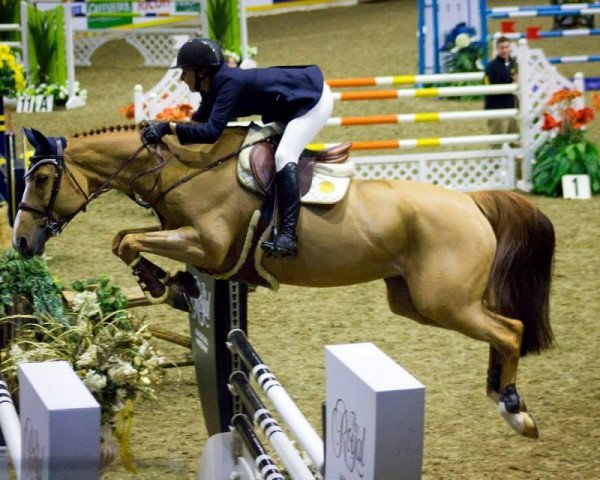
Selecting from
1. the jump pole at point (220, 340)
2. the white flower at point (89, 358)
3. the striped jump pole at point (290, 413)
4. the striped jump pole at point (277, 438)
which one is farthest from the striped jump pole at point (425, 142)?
the striped jump pole at point (290, 413)

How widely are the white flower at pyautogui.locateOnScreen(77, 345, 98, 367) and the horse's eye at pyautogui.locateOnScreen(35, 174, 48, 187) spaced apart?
704 millimetres

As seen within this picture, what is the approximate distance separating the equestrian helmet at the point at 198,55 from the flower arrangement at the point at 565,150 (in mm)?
6272

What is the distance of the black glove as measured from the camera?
15.3 feet

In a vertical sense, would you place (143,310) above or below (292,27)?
below

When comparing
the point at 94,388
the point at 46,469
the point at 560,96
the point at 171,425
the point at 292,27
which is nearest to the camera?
the point at 46,469

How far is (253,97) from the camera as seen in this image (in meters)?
4.62

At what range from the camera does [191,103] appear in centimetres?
1095

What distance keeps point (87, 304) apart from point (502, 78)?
6.88 m

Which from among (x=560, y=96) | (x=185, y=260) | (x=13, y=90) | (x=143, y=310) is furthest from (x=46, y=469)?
(x=560, y=96)

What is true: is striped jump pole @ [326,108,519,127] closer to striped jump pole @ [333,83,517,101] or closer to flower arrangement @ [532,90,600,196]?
striped jump pole @ [333,83,517,101]

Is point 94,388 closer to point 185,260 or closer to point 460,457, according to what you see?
point 185,260

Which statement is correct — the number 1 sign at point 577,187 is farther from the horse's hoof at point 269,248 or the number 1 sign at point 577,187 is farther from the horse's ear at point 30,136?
the horse's ear at point 30,136

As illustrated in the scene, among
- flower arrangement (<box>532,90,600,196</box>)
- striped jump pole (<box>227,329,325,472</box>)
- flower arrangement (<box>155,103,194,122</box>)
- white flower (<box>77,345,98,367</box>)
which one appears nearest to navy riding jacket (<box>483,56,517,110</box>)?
flower arrangement (<box>532,90,600,196</box>)

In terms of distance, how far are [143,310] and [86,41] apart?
34.3 ft
